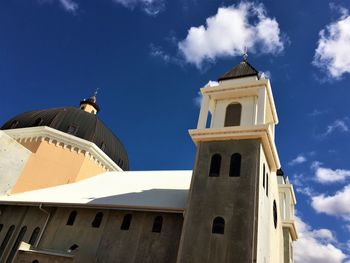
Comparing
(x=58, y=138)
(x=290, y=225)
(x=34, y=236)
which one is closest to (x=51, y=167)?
(x=58, y=138)

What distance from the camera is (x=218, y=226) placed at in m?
12.5

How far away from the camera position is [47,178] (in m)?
24.0

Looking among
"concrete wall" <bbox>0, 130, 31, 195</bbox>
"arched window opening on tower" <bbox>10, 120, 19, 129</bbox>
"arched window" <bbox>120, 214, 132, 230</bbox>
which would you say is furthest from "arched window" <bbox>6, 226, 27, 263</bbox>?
"arched window opening on tower" <bbox>10, 120, 19, 129</bbox>

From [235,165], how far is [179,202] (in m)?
3.65

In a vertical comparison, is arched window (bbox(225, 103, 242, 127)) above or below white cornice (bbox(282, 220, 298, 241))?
above

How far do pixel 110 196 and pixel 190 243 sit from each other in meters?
7.12

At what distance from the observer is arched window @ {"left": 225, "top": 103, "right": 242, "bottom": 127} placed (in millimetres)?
16172

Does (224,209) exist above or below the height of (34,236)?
above

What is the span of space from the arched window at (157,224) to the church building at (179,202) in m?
0.05

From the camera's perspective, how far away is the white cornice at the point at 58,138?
24.7 meters

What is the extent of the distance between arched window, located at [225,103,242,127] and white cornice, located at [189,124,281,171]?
4.43ft

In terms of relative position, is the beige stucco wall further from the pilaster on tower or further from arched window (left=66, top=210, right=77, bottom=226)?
the pilaster on tower

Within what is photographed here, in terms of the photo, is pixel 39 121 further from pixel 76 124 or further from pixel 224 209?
pixel 224 209

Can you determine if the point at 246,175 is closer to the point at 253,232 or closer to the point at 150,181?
the point at 253,232
